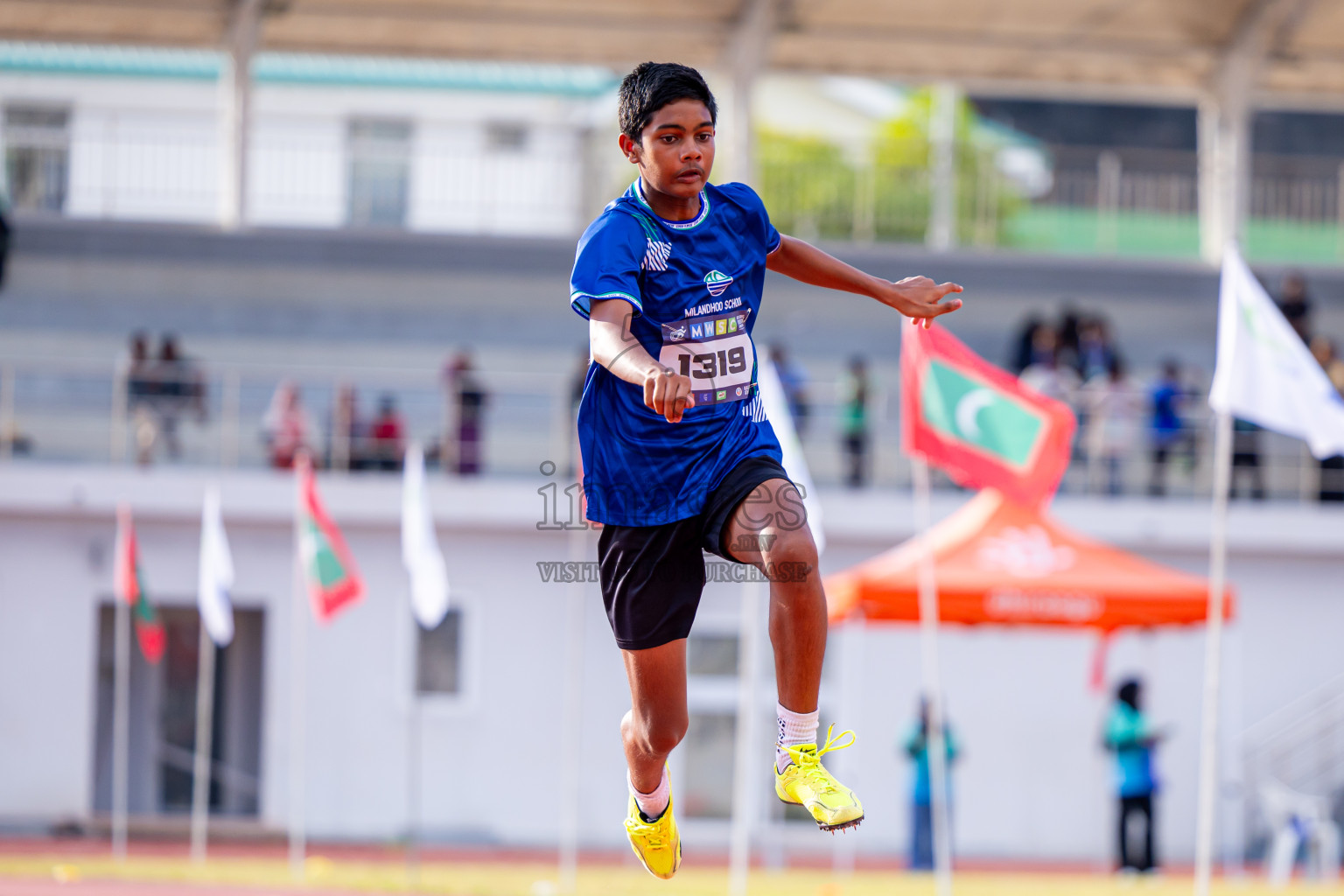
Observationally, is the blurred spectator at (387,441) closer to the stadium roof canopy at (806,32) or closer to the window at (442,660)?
the window at (442,660)

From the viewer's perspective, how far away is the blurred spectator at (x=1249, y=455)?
768 inches

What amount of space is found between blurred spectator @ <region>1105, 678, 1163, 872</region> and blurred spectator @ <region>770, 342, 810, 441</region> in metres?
5.13

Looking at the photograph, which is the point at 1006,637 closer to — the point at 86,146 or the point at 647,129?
the point at 647,129

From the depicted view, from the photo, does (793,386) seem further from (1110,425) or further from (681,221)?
(681,221)

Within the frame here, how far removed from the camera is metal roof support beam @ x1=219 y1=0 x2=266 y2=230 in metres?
21.1

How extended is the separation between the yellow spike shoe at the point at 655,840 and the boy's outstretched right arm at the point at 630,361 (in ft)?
4.75

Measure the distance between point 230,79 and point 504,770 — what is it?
936cm

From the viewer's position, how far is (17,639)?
61.5 ft

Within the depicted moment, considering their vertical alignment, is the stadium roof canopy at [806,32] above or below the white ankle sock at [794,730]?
above

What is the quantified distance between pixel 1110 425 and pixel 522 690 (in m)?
7.31

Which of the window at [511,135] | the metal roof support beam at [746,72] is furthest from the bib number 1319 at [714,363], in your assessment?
the window at [511,135]

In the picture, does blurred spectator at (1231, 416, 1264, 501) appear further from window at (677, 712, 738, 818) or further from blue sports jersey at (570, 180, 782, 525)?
blue sports jersey at (570, 180, 782, 525)

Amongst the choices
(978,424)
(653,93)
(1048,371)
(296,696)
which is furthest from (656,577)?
(1048,371)

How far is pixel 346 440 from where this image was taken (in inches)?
749
